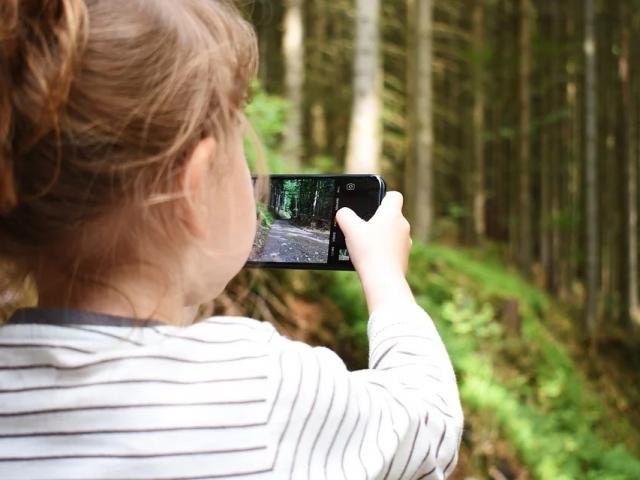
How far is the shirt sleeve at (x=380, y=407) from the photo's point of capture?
43.0 inches

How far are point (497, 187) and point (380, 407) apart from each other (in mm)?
30524

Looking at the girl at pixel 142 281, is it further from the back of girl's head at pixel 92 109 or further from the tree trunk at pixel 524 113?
the tree trunk at pixel 524 113

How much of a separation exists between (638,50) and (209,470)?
22.7 m

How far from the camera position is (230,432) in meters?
1.05

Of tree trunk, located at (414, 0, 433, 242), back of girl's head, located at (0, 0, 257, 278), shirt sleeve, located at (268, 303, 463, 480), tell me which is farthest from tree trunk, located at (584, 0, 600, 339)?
back of girl's head, located at (0, 0, 257, 278)

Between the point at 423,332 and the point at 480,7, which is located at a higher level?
the point at 480,7

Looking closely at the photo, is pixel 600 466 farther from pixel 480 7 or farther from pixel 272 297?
pixel 480 7

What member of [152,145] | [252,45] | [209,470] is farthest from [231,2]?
[209,470]

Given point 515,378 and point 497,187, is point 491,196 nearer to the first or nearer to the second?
point 497,187

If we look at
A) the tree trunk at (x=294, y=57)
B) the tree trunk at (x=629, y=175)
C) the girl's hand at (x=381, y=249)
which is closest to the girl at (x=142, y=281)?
the girl's hand at (x=381, y=249)

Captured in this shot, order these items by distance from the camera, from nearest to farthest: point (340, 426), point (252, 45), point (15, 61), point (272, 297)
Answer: point (15, 61), point (340, 426), point (252, 45), point (272, 297)

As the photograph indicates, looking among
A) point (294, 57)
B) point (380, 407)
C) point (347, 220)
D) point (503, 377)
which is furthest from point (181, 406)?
point (294, 57)

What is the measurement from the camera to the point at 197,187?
1126 millimetres

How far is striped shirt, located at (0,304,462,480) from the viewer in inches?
40.2
